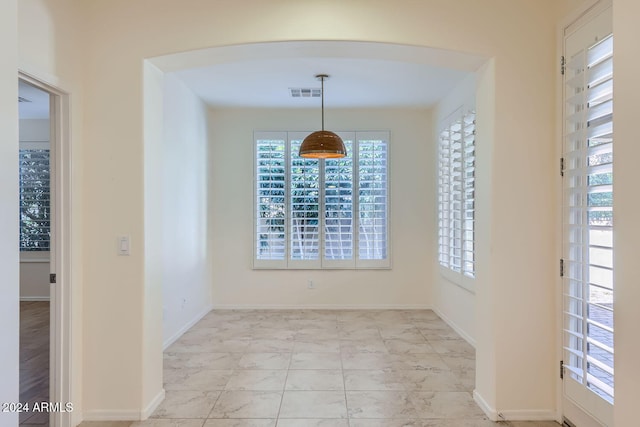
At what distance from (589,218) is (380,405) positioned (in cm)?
184

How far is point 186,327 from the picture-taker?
4.60 m

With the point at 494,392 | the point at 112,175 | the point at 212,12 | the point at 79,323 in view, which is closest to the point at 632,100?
the point at 494,392

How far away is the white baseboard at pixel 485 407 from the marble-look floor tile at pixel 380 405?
1.56 ft

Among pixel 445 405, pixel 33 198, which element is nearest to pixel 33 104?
pixel 33 198

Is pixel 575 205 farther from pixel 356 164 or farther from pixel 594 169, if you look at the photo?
pixel 356 164

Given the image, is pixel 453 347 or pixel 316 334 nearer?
pixel 453 347

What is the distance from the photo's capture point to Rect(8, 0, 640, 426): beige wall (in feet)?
A: 8.50

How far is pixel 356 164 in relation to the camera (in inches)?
221

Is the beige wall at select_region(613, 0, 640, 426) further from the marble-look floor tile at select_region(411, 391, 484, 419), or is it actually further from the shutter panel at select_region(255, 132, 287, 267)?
the shutter panel at select_region(255, 132, 287, 267)

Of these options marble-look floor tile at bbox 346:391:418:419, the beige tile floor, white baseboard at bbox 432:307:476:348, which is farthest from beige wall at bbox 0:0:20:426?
white baseboard at bbox 432:307:476:348

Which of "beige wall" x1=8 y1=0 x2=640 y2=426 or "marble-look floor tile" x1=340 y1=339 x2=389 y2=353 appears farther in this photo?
"marble-look floor tile" x1=340 y1=339 x2=389 y2=353

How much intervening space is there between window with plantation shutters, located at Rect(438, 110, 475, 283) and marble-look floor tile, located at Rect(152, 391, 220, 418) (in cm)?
280

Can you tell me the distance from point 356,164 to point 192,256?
2554mm

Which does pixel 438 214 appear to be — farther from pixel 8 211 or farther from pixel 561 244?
pixel 8 211
